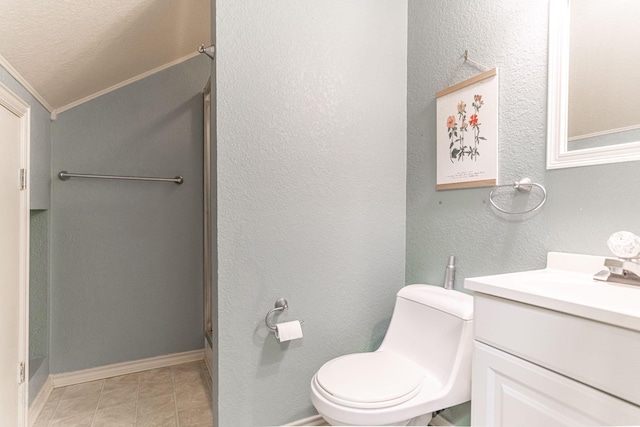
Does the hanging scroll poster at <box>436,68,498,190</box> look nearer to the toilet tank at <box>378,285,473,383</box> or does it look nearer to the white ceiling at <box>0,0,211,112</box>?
the toilet tank at <box>378,285,473,383</box>

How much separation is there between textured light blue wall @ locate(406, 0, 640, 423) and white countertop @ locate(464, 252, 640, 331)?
0.18 ft

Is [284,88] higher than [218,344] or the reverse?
higher

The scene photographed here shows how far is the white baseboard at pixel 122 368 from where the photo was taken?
2.10m

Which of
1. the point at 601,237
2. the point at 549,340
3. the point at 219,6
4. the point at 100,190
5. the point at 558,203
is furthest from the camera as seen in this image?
the point at 100,190

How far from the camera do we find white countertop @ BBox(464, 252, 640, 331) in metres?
0.67

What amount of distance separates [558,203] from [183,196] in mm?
2267

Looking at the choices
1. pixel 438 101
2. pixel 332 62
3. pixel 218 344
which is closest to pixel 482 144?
pixel 438 101

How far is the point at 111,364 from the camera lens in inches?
87.2

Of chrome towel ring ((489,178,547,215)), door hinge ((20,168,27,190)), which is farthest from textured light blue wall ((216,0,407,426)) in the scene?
door hinge ((20,168,27,190))

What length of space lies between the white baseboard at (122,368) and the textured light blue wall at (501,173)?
69.9 inches

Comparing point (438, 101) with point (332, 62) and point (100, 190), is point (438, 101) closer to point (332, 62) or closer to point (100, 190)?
point (332, 62)

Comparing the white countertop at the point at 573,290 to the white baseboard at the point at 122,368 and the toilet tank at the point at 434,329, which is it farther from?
the white baseboard at the point at 122,368

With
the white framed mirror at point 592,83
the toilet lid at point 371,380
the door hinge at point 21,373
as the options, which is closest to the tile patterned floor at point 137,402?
the door hinge at point 21,373

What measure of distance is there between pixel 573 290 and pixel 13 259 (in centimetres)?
223
